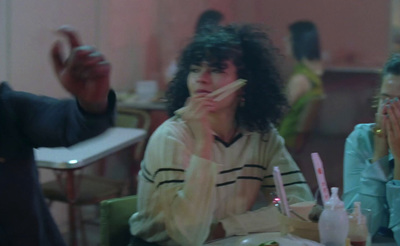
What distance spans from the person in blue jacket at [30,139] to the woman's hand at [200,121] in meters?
0.52

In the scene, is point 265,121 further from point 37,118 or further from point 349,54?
point 349,54

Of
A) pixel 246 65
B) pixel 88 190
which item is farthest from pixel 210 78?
pixel 88 190

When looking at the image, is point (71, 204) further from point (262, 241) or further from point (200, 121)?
point (262, 241)

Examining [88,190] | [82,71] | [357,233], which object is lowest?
[88,190]

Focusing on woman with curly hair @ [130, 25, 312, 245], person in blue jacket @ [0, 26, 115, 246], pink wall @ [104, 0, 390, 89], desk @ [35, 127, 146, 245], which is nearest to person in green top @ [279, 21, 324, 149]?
pink wall @ [104, 0, 390, 89]

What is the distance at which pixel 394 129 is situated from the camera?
1573 millimetres

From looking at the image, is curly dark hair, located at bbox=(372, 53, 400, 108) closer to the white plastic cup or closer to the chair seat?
the white plastic cup

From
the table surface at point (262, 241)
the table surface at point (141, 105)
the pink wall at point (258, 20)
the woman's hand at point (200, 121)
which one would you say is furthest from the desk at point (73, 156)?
the pink wall at point (258, 20)

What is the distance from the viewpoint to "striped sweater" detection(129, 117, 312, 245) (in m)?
1.46

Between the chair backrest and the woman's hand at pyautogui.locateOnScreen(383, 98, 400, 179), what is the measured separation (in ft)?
2.53

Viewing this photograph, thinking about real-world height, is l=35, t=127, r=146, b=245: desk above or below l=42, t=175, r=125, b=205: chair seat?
above

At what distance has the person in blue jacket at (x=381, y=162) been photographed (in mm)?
1562

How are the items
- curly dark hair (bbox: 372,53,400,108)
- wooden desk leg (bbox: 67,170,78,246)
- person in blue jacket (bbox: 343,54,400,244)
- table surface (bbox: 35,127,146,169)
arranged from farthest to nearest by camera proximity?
wooden desk leg (bbox: 67,170,78,246) < table surface (bbox: 35,127,146,169) < curly dark hair (bbox: 372,53,400,108) < person in blue jacket (bbox: 343,54,400,244)

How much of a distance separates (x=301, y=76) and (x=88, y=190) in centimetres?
133
